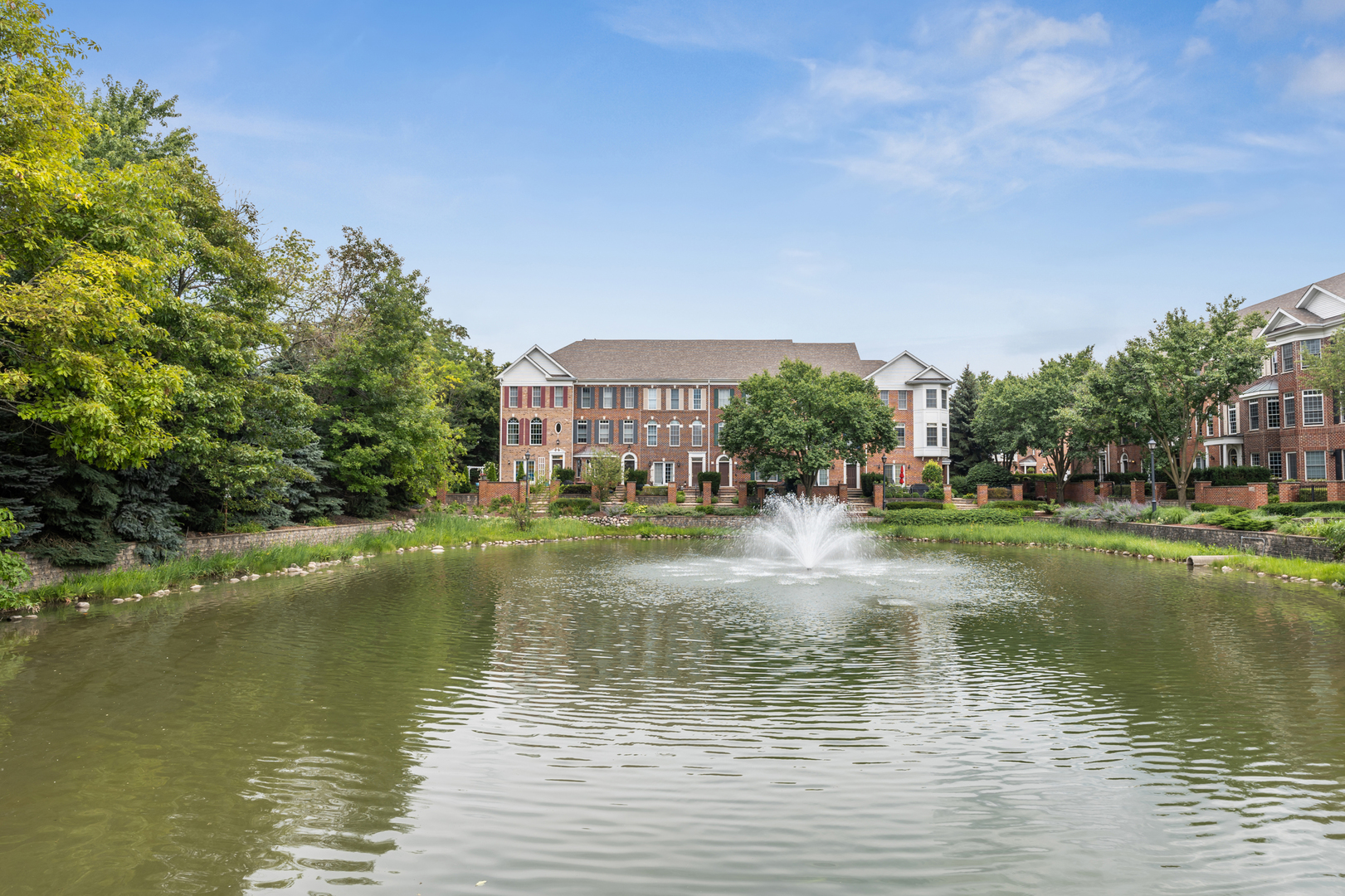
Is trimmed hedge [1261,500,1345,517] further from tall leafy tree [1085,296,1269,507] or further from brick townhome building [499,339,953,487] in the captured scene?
brick townhome building [499,339,953,487]

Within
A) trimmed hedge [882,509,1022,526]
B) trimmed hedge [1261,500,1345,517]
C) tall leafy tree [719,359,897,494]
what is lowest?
trimmed hedge [882,509,1022,526]

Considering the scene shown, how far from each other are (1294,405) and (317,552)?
165ft

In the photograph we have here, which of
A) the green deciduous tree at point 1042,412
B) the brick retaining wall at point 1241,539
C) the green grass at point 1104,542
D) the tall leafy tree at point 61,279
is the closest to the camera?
the tall leafy tree at point 61,279

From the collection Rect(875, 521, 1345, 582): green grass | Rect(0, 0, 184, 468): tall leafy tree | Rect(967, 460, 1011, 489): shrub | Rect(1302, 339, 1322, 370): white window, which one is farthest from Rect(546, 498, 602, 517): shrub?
Rect(1302, 339, 1322, 370): white window

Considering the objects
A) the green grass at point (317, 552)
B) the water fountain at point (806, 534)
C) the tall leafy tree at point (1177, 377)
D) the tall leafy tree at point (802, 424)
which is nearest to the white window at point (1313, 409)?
A: the tall leafy tree at point (1177, 377)

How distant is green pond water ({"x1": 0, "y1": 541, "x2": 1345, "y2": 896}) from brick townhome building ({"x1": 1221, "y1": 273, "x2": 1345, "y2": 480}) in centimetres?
3720

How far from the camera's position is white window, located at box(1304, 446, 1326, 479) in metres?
43.2

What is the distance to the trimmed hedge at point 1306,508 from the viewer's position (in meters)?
30.0

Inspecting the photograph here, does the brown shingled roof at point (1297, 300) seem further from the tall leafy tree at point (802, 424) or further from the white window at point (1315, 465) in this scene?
the tall leafy tree at point (802, 424)

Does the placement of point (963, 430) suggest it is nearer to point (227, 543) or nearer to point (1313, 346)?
point (1313, 346)

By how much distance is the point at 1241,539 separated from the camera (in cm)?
2522

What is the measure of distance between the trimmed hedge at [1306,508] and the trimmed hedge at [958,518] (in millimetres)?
10109

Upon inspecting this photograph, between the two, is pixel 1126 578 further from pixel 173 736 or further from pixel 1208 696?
pixel 173 736

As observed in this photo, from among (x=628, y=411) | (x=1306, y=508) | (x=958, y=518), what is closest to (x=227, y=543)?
(x=958, y=518)
